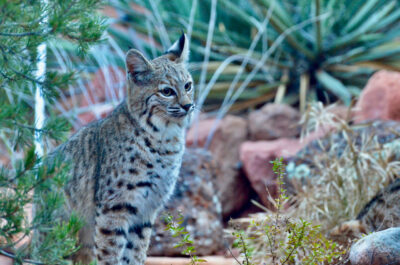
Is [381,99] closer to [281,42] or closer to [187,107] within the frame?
[281,42]

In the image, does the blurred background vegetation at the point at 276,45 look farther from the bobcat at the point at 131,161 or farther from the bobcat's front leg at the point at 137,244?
the bobcat's front leg at the point at 137,244

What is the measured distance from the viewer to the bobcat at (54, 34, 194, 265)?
3.84m

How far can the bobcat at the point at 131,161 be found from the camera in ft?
12.6

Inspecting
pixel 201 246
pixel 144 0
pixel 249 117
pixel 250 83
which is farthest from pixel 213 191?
pixel 144 0

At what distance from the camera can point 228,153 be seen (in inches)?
296

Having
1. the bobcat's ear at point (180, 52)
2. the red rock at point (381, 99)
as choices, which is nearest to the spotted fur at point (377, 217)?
the bobcat's ear at point (180, 52)

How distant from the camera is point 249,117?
7656mm

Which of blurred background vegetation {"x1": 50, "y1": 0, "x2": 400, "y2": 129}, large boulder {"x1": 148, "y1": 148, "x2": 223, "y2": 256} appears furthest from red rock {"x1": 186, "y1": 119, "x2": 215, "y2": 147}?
large boulder {"x1": 148, "y1": 148, "x2": 223, "y2": 256}

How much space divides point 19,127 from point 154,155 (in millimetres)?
1610

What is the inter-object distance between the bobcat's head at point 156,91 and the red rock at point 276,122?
3.30 meters

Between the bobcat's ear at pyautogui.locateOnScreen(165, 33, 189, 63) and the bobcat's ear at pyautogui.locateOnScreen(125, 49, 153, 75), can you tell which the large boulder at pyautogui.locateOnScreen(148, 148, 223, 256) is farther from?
the bobcat's ear at pyautogui.locateOnScreen(125, 49, 153, 75)

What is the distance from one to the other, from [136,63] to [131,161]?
2.44ft

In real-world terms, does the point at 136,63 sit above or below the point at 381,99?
above

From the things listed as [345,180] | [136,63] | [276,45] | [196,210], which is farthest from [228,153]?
[136,63]
